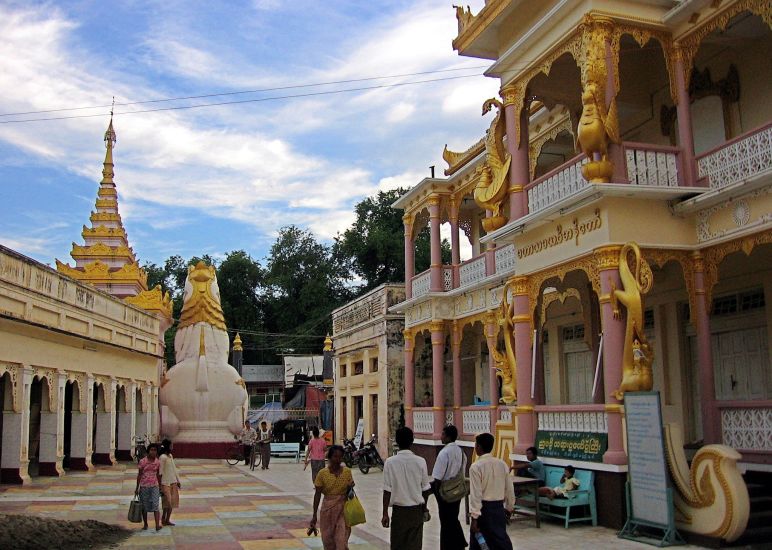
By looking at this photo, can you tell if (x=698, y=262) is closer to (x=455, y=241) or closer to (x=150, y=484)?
(x=150, y=484)

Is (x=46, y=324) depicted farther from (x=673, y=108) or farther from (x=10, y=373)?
(x=673, y=108)

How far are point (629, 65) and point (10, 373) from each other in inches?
561

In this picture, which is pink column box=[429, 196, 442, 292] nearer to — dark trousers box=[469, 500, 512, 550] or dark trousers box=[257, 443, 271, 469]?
dark trousers box=[257, 443, 271, 469]

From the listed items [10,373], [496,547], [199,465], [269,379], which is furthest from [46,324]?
[269,379]

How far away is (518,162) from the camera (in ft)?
45.6

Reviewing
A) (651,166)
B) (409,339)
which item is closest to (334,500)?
(651,166)

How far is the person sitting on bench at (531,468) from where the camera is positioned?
40.0ft

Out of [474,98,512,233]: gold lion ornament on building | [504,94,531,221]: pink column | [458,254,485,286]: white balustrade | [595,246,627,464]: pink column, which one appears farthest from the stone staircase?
[458,254,485,286]: white balustrade

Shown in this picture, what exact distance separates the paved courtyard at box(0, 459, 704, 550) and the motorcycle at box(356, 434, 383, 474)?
1045 millimetres

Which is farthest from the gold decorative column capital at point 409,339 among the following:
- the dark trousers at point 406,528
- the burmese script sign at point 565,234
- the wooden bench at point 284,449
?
the dark trousers at point 406,528

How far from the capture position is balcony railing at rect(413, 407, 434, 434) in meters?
A: 20.6

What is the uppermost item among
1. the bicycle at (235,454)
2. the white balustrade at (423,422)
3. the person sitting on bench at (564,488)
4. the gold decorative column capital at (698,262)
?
the gold decorative column capital at (698,262)

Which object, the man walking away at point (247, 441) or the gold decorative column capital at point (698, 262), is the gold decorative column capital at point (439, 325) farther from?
the gold decorative column capital at point (698, 262)

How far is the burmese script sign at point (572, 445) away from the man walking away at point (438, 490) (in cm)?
430
